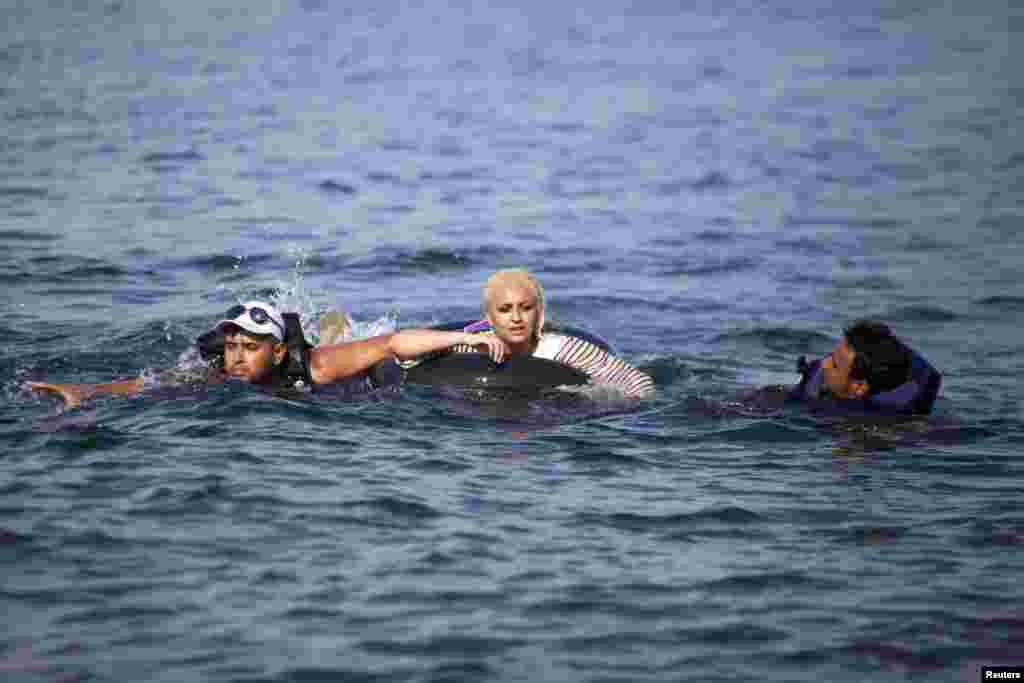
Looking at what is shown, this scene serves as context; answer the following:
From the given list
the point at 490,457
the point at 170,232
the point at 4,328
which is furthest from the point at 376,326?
the point at 170,232

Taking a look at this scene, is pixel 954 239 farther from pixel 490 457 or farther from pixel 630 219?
pixel 490 457

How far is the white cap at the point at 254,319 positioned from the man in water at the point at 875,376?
4.03 m

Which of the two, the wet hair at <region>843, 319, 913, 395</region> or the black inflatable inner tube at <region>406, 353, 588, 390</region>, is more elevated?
the wet hair at <region>843, 319, 913, 395</region>

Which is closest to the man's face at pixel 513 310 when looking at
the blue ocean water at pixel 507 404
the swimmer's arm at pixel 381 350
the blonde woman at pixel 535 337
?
the blonde woman at pixel 535 337

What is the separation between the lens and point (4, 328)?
14203 mm

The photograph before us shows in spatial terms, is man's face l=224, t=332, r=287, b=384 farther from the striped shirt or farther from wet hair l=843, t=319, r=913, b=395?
wet hair l=843, t=319, r=913, b=395

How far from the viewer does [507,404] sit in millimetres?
11430

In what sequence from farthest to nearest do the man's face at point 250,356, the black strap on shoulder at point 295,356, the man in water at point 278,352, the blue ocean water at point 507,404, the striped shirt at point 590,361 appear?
the striped shirt at point 590,361 → the black strap on shoulder at point 295,356 → the man's face at point 250,356 → the man in water at point 278,352 → the blue ocean water at point 507,404

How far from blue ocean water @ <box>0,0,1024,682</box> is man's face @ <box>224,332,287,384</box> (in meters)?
0.32

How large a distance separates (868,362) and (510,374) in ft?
8.88

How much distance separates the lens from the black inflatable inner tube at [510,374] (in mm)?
11578

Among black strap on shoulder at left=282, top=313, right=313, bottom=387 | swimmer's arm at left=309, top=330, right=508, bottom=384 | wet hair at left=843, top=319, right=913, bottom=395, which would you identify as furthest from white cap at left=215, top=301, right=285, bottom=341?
wet hair at left=843, top=319, right=913, bottom=395

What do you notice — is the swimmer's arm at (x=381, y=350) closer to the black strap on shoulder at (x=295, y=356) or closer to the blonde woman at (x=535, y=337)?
the black strap on shoulder at (x=295, y=356)

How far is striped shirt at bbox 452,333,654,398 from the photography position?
11.7 m
